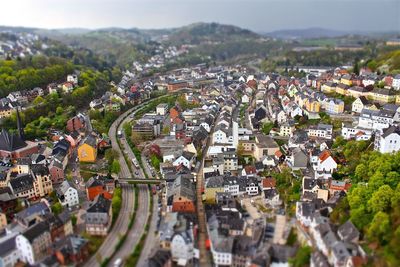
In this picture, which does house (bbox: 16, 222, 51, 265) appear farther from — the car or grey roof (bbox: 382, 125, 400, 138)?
grey roof (bbox: 382, 125, 400, 138)

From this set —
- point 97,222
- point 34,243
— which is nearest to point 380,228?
point 97,222

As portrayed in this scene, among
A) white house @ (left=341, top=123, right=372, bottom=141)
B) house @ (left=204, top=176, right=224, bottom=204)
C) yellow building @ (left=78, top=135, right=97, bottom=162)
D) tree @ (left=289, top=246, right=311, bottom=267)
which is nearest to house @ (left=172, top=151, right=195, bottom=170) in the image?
house @ (left=204, top=176, right=224, bottom=204)

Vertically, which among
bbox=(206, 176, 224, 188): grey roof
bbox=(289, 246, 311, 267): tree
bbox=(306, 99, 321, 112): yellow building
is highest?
bbox=(306, 99, 321, 112): yellow building

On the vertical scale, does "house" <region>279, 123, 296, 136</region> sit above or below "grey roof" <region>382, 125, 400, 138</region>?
below

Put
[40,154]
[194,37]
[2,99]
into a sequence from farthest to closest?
1. [194,37]
2. [2,99]
3. [40,154]

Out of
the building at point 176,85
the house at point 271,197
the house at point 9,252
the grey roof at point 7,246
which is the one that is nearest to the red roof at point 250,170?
the house at point 271,197

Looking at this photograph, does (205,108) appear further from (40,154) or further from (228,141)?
(40,154)

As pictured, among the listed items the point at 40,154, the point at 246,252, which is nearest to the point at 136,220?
the point at 246,252
